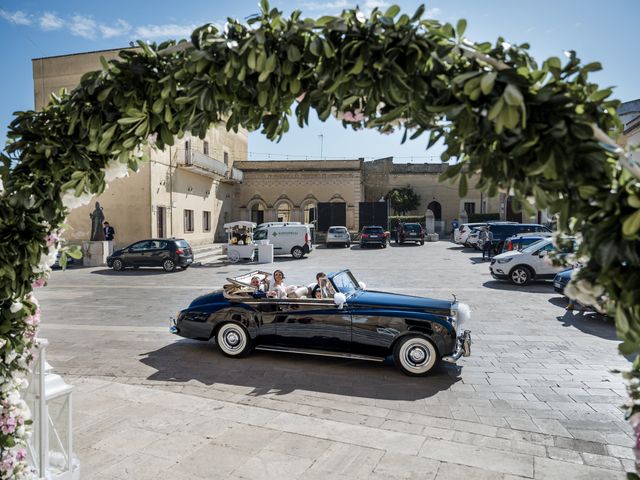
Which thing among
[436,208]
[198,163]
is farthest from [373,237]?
[436,208]

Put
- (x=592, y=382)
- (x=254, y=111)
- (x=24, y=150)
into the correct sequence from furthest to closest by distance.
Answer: (x=592, y=382) < (x=24, y=150) < (x=254, y=111)

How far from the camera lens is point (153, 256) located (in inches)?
779

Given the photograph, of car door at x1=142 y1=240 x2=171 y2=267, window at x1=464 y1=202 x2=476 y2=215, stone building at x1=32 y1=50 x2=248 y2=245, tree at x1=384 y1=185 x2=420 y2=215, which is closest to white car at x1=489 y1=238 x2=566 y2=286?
car door at x1=142 y1=240 x2=171 y2=267

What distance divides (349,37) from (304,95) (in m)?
0.30

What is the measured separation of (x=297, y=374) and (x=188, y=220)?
25.7 m

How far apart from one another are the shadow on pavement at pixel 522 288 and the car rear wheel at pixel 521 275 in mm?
193

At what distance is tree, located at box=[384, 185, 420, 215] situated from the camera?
46853mm

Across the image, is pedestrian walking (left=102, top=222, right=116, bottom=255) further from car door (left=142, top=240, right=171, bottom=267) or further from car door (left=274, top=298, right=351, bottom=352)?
car door (left=274, top=298, right=351, bottom=352)

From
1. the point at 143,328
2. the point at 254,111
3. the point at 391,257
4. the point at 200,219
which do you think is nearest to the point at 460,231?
the point at 391,257

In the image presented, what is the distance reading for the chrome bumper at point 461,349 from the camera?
21.2ft

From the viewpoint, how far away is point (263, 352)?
7.71 m

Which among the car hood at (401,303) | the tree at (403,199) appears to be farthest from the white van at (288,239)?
the tree at (403,199)

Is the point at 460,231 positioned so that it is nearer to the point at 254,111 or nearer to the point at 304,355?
the point at 304,355

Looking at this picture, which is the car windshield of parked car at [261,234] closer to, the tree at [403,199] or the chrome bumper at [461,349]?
the chrome bumper at [461,349]
